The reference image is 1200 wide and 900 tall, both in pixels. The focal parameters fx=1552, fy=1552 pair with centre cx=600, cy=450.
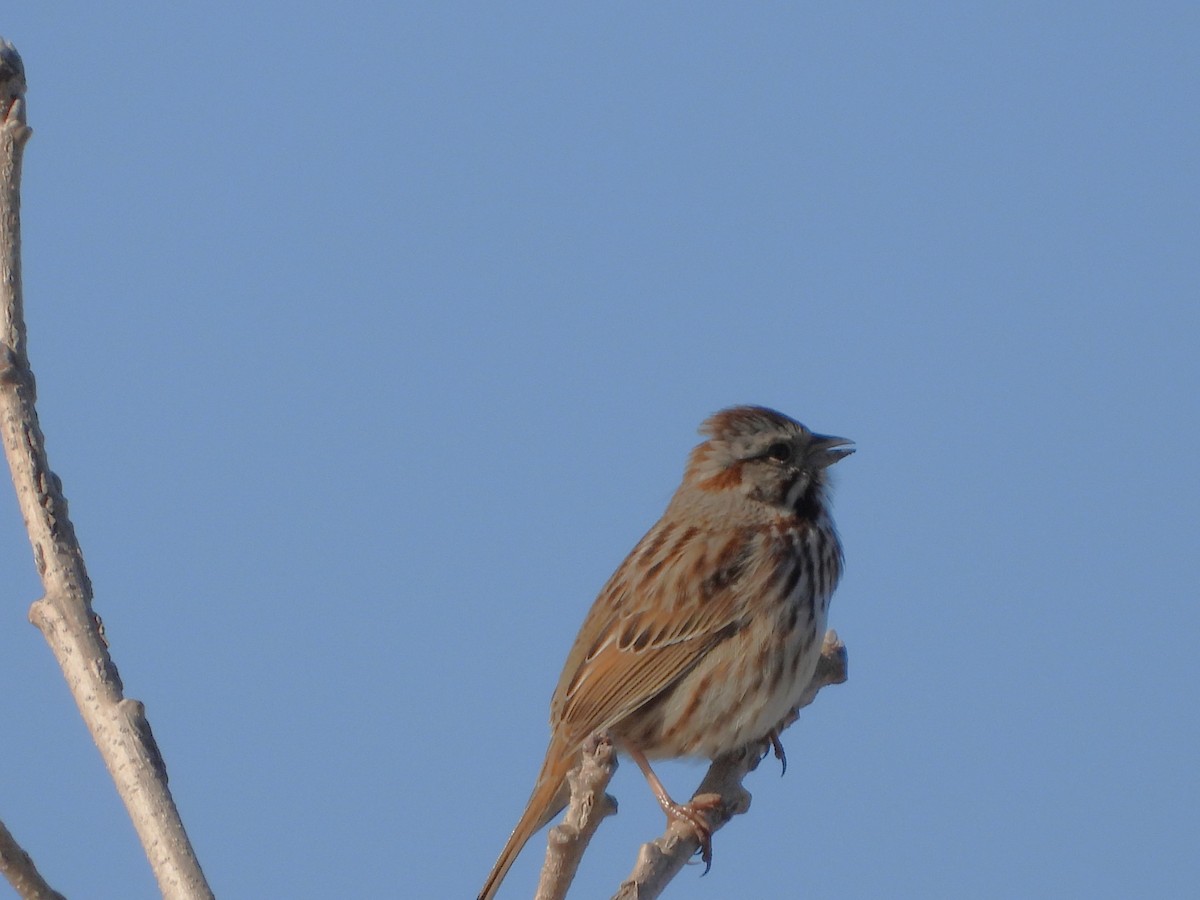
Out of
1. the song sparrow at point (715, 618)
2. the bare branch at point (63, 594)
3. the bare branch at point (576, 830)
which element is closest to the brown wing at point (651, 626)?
the song sparrow at point (715, 618)

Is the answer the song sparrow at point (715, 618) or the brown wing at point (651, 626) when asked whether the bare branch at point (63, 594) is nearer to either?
the song sparrow at point (715, 618)

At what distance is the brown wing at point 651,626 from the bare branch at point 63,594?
2.76 metres

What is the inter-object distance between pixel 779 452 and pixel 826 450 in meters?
0.23

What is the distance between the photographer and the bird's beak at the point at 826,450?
7.49 m

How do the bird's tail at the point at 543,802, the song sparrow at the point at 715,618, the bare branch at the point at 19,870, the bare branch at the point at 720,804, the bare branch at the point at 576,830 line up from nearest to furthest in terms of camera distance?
the bare branch at the point at 19,870 → the bare branch at the point at 576,830 → the bare branch at the point at 720,804 → the bird's tail at the point at 543,802 → the song sparrow at the point at 715,618

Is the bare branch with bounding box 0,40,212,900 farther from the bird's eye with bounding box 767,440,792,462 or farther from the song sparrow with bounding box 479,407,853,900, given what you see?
the bird's eye with bounding box 767,440,792,462

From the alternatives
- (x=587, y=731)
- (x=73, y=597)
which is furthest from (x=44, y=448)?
(x=587, y=731)

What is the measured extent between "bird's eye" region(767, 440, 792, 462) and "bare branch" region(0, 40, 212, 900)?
3855 millimetres

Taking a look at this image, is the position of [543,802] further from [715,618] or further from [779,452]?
[779,452]

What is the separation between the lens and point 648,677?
22.6 feet

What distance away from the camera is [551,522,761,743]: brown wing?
270 inches

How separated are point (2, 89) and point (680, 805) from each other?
3.70 metres

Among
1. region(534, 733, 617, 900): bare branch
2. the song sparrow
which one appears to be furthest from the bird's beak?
region(534, 733, 617, 900): bare branch

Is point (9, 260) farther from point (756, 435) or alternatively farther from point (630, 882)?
point (756, 435)
